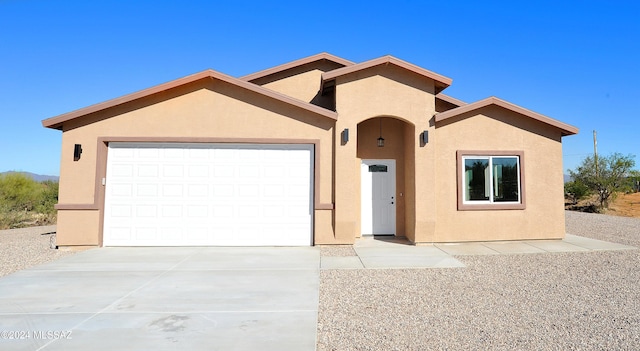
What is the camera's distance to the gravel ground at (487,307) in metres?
Answer: 3.85

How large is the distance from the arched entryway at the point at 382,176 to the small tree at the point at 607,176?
828 inches

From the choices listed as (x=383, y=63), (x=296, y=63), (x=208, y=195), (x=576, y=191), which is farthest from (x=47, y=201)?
(x=576, y=191)

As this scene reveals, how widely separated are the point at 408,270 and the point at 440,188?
374cm

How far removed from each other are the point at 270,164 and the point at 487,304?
6.40 m

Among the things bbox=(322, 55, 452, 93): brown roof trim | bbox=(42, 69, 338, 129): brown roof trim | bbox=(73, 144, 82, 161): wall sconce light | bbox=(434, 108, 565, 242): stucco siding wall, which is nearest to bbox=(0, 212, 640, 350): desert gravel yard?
bbox=(434, 108, 565, 242): stucco siding wall

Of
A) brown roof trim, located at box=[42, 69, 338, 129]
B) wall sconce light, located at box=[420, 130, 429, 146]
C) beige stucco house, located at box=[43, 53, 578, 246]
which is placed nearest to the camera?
brown roof trim, located at box=[42, 69, 338, 129]

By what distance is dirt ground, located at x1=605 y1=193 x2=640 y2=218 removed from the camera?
2275cm

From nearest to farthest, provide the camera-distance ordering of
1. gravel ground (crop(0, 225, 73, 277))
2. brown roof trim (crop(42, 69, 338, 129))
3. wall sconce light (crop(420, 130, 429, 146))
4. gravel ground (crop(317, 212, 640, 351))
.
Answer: gravel ground (crop(317, 212, 640, 351)) → gravel ground (crop(0, 225, 73, 277)) → brown roof trim (crop(42, 69, 338, 129)) → wall sconce light (crop(420, 130, 429, 146))

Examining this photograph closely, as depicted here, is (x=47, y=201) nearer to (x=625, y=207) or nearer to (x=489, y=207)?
(x=489, y=207)

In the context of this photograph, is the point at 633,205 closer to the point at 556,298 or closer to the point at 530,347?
the point at 556,298

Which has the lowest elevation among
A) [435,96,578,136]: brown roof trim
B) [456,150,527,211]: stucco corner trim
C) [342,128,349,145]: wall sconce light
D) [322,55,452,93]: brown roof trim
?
[456,150,527,211]: stucco corner trim

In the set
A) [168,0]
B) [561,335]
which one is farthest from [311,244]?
[168,0]

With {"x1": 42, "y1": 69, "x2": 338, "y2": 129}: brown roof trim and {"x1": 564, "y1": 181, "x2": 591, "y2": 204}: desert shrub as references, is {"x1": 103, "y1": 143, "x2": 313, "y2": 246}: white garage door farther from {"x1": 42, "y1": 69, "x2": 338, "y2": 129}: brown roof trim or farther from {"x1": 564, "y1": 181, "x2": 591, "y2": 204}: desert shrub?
{"x1": 564, "y1": 181, "x2": 591, "y2": 204}: desert shrub

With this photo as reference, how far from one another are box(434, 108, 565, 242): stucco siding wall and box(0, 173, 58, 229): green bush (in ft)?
61.9
